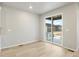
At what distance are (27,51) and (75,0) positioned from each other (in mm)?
1242

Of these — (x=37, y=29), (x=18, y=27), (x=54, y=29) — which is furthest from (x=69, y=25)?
(x=18, y=27)

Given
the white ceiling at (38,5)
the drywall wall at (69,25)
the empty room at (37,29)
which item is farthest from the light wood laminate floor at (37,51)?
the white ceiling at (38,5)

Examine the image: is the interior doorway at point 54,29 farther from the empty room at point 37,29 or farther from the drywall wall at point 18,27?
the drywall wall at point 18,27

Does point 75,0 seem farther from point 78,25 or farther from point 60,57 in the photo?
point 60,57

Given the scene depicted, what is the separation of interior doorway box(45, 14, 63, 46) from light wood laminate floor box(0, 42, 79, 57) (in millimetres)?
142

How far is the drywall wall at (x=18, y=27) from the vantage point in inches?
63.7

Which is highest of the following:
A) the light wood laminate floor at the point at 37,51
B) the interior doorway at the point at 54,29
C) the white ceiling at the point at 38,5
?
the white ceiling at the point at 38,5

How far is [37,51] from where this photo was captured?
1.67 meters

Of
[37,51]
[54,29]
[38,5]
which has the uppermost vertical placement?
[38,5]

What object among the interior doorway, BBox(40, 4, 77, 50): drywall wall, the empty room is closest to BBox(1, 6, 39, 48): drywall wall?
the empty room

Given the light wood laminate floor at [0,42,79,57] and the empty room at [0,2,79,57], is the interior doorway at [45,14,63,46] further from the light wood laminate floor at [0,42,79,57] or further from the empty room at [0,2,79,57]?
the light wood laminate floor at [0,42,79,57]

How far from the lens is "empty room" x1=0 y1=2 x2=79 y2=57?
1.61 meters

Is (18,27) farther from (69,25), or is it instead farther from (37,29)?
(69,25)

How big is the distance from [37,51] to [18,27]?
0.58 meters
